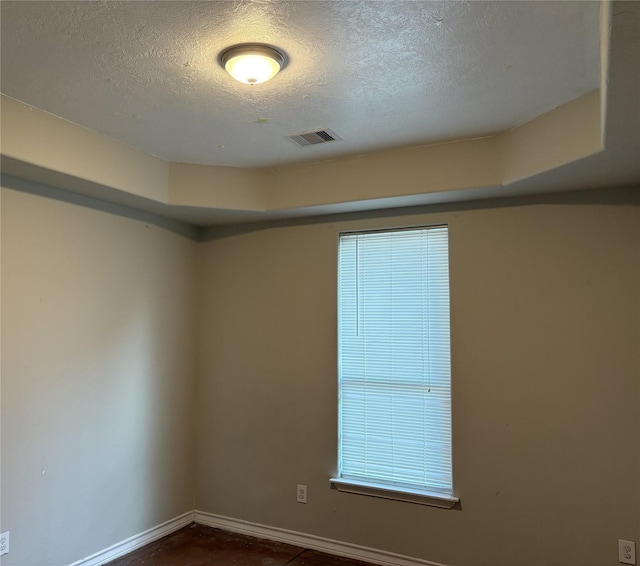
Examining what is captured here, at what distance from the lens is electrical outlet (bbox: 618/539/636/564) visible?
2.82 m

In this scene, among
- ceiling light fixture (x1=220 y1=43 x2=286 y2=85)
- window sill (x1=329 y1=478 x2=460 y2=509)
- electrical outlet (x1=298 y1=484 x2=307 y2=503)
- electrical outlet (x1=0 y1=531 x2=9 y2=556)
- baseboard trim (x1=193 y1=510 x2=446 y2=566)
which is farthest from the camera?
electrical outlet (x1=298 y1=484 x2=307 y2=503)

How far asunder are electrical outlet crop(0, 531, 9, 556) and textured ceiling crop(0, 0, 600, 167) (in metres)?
2.23

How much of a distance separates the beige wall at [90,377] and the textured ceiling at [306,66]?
78cm

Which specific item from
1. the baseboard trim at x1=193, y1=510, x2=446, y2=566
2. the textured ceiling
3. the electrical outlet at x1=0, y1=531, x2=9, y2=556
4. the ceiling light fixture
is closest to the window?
the baseboard trim at x1=193, y1=510, x2=446, y2=566

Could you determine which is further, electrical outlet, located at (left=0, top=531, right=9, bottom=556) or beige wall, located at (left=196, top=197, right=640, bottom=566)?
beige wall, located at (left=196, top=197, right=640, bottom=566)

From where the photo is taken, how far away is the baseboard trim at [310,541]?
11.1 ft

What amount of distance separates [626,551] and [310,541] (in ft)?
6.31

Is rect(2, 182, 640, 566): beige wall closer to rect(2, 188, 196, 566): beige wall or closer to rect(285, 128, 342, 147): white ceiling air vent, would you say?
rect(2, 188, 196, 566): beige wall

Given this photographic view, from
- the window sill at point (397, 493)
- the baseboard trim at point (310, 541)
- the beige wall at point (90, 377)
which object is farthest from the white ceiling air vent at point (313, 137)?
the baseboard trim at point (310, 541)

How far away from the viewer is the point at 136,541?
3.60 metres

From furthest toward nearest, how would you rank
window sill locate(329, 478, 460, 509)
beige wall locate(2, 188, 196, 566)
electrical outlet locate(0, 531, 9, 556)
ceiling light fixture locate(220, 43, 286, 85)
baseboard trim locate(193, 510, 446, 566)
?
baseboard trim locate(193, 510, 446, 566) → window sill locate(329, 478, 460, 509) → beige wall locate(2, 188, 196, 566) → electrical outlet locate(0, 531, 9, 556) → ceiling light fixture locate(220, 43, 286, 85)

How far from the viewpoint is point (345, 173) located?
346 cm

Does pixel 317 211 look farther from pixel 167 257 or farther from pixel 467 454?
pixel 467 454

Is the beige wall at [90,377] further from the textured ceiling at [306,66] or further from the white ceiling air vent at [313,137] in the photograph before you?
the white ceiling air vent at [313,137]
